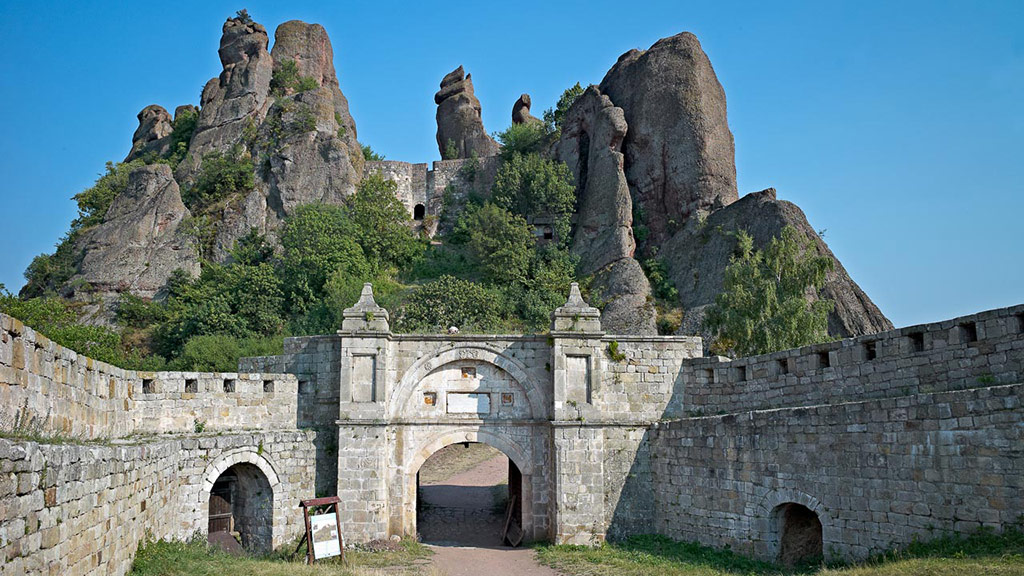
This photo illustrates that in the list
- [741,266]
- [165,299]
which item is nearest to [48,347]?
[741,266]

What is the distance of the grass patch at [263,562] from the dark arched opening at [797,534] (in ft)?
21.0

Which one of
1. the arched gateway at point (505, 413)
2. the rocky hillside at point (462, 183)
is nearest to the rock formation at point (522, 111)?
the rocky hillside at point (462, 183)

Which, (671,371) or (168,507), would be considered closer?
(168,507)

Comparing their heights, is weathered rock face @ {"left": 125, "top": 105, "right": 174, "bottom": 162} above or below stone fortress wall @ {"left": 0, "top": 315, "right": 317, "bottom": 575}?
above

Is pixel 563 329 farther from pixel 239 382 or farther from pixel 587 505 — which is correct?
pixel 239 382

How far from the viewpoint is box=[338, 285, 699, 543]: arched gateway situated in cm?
1777

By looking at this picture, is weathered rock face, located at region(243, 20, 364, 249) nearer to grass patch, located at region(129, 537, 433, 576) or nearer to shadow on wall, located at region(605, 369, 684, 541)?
grass patch, located at region(129, 537, 433, 576)

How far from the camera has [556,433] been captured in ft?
59.0

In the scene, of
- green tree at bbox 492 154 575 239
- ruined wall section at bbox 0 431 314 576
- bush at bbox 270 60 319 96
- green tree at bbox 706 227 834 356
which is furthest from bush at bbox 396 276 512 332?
bush at bbox 270 60 319 96

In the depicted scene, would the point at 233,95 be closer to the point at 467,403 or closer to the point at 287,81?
the point at 287,81

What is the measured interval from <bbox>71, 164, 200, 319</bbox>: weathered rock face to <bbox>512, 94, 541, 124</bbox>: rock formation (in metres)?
23.4

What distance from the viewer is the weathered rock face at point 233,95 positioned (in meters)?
51.3

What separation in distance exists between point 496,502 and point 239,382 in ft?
33.1

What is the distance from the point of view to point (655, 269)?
38.5m
